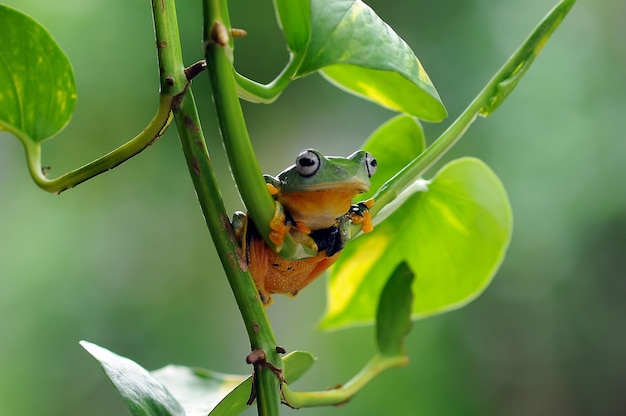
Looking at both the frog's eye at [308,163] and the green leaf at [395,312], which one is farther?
the green leaf at [395,312]

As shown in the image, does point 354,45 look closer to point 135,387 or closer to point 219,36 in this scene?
point 219,36

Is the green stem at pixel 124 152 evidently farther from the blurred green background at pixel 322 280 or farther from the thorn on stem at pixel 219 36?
the blurred green background at pixel 322 280

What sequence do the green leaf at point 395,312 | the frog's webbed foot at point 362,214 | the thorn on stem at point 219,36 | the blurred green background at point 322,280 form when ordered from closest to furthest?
the thorn on stem at point 219,36, the frog's webbed foot at point 362,214, the green leaf at point 395,312, the blurred green background at point 322,280

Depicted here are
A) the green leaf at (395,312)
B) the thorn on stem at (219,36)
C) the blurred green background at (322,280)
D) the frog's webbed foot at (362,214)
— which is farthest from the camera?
the blurred green background at (322,280)

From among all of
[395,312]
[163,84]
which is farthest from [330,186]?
[395,312]

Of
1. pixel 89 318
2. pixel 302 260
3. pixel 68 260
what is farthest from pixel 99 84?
pixel 302 260

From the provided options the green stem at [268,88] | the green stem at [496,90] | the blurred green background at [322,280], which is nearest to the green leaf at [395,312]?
the green stem at [496,90]

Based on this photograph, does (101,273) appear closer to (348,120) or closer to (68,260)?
(68,260)
